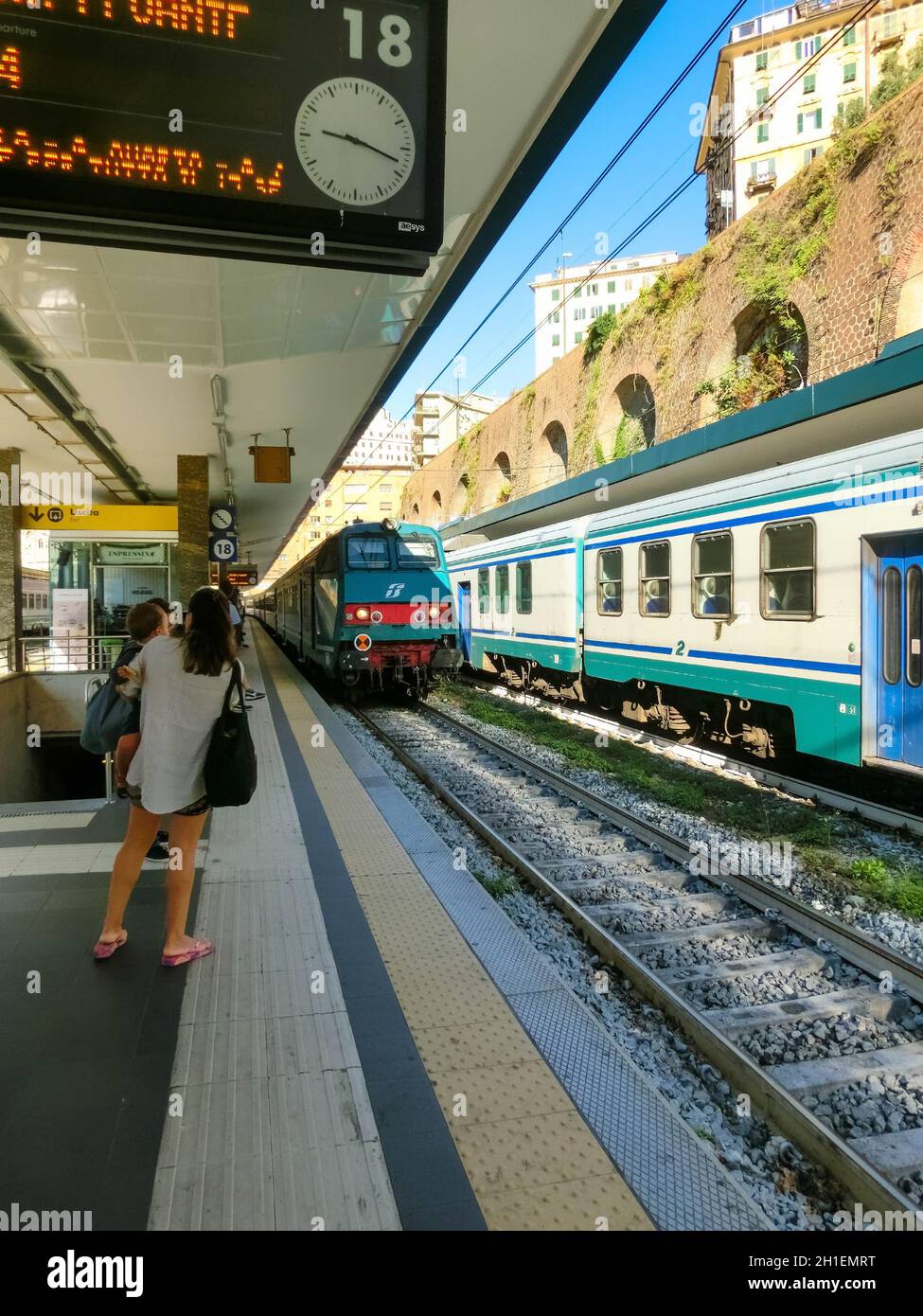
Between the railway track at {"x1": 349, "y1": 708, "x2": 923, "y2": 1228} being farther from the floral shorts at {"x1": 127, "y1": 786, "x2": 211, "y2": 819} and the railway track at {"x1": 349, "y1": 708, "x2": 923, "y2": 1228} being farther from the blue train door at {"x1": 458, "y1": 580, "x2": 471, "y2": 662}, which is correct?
the blue train door at {"x1": 458, "y1": 580, "x2": 471, "y2": 662}

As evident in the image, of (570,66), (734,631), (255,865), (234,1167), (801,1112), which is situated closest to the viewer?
(234,1167)

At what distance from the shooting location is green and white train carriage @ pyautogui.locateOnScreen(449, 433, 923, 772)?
6.88 meters

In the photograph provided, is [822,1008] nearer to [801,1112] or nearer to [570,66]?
[801,1112]

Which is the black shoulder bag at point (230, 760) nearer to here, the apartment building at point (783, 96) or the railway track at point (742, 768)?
the railway track at point (742, 768)

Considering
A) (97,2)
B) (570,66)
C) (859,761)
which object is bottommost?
(859,761)

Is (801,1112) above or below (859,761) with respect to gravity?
below

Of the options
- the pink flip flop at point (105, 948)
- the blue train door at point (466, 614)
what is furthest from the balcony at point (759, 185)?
the pink flip flop at point (105, 948)

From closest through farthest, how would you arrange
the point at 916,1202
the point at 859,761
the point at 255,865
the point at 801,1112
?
the point at 916,1202 < the point at 801,1112 < the point at 255,865 < the point at 859,761

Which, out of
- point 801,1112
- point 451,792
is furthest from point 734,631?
point 801,1112

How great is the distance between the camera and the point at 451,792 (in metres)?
8.07

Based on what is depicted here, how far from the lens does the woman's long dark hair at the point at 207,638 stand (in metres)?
3.67

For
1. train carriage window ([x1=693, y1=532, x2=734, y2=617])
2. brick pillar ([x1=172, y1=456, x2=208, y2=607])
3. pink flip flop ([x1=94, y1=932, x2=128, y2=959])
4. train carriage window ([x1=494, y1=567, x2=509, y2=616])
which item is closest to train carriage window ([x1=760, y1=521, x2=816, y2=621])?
train carriage window ([x1=693, y1=532, x2=734, y2=617])
